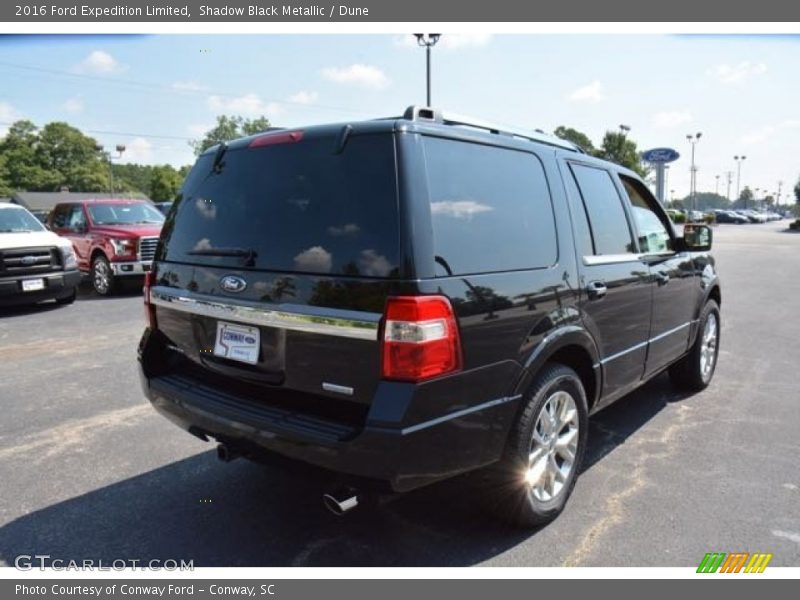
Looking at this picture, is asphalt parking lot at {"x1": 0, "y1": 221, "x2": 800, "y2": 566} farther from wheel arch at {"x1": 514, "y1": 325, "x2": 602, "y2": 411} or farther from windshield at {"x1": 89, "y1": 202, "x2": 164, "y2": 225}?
windshield at {"x1": 89, "y1": 202, "x2": 164, "y2": 225}

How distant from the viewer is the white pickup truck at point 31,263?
31.0 feet

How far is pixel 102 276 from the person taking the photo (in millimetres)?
11688

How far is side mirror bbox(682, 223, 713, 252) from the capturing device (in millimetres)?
4883

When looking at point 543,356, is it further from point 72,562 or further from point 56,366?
point 56,366

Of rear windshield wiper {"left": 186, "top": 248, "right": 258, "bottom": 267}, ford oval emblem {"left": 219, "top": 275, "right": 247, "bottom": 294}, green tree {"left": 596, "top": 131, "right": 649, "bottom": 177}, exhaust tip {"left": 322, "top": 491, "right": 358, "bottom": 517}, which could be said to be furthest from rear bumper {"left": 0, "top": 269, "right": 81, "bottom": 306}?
green tree {"left": 596, "top": 131, "right": 649, "bottom": 177}

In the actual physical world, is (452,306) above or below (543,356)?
above

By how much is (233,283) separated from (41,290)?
852 centimetres

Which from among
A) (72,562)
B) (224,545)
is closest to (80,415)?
(72,562)

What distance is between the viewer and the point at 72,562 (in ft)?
9.26

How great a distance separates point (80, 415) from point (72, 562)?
2255mm

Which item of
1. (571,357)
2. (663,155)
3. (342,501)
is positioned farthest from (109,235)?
(663,155)

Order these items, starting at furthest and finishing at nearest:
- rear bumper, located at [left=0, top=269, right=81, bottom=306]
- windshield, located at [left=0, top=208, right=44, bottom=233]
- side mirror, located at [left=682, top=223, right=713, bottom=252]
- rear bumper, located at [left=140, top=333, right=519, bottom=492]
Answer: windshield, located at [left=0, top=208, right=44, bottom=233] → rear bumper, located at [left=0, top=269, right=81, bottom=306] → side mirror, located at [left=682, top=223, right=713, bottom=252] → rear bumper, located at [left=140, top=333, right=519, bottom=492]

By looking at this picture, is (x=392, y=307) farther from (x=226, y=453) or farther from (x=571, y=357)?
(x=571, y=357)

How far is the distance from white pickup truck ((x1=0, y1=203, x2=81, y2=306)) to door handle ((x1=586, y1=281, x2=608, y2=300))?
9368mm
